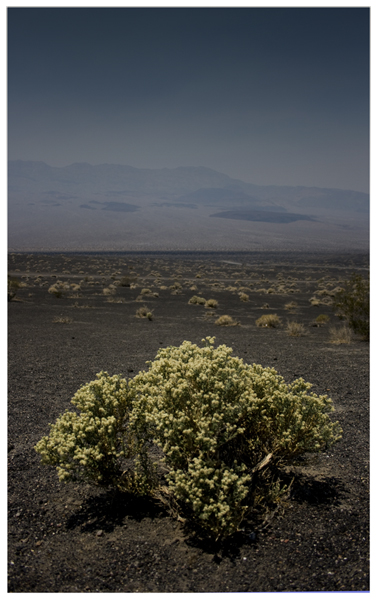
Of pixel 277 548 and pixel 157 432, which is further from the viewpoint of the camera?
pixel 157 432

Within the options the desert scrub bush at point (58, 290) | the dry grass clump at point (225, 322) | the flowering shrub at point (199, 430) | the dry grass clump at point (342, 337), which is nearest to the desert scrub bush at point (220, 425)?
the flowering shrub at point (199, 430)

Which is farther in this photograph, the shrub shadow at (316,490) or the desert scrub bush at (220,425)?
the shrub shadow at (316,490)

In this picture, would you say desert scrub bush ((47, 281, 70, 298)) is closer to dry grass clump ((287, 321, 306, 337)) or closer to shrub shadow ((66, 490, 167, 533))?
dry grass clump ((287, 321, 306, 337))

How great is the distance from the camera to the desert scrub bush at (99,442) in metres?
3.96

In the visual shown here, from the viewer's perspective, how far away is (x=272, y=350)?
13477 mm

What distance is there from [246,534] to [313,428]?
1091mm

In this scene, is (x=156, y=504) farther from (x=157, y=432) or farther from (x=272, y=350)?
(x=272, y=350)

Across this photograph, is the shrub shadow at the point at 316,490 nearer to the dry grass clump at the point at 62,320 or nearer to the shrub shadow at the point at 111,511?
the shrub shadow at the point at 111,511

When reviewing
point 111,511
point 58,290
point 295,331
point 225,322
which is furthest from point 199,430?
point 58,290

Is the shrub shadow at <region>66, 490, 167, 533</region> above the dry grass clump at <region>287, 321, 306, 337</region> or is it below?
below

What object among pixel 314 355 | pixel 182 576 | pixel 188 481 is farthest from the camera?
pixel 314 355

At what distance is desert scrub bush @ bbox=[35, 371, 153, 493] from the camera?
3.96m

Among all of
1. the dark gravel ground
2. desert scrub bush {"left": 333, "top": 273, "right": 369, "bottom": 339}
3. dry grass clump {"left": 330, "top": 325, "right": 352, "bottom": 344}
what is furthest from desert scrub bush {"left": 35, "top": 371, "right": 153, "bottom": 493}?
desert scrub bush {"left": 333, "top": 273, "right": 369, "bottom": 339}
